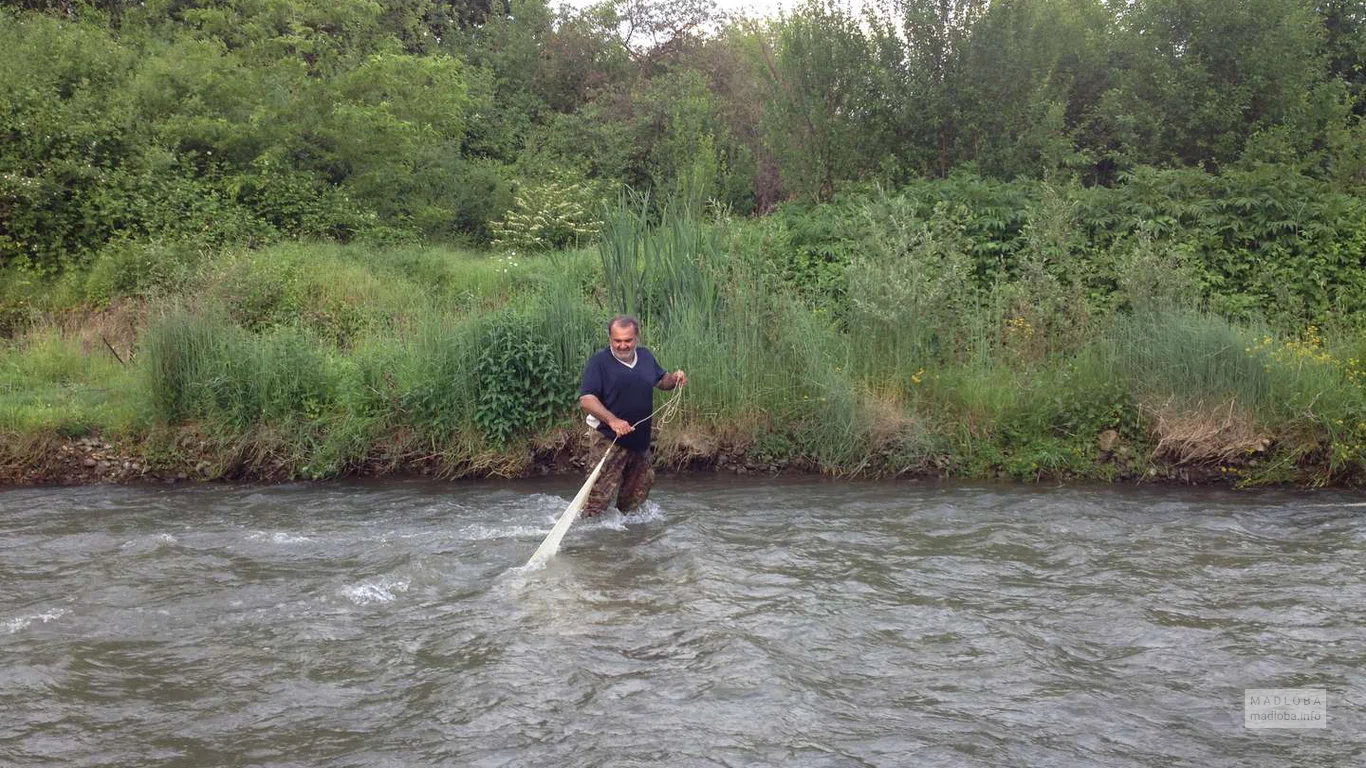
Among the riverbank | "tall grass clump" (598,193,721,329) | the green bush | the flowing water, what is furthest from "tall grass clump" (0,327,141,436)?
"tall grass clump" (598,193,721,329)

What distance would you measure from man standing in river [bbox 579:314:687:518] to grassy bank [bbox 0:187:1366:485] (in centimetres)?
237

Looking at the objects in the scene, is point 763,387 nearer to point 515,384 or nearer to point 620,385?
point 515,384

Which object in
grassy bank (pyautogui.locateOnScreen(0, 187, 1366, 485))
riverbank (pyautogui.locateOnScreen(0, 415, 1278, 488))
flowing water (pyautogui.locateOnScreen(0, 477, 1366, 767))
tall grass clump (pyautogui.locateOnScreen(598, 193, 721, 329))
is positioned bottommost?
flowing water (pyautogui.locateOnScreen(0, 477, 1366, 767))

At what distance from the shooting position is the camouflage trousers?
9.80 metres

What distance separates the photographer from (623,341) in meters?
9.37

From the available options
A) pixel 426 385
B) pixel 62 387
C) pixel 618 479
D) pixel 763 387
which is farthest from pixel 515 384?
pixel 62 387

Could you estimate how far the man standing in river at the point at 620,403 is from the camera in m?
9.37

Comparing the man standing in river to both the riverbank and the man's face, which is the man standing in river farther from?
the riverbank

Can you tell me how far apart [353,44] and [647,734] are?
2249 centimetres

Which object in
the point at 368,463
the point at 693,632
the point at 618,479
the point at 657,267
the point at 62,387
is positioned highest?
the point at 657,267

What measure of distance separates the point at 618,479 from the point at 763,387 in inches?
118

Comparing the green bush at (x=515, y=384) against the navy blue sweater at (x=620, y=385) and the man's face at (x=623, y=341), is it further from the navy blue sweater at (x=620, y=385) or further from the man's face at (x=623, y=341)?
the man's face at (x=623, y=341)

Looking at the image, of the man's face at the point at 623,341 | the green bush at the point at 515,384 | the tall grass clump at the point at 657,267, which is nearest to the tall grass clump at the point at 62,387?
the green bush at the point at 515,384

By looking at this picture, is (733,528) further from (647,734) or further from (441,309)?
(441,309)
